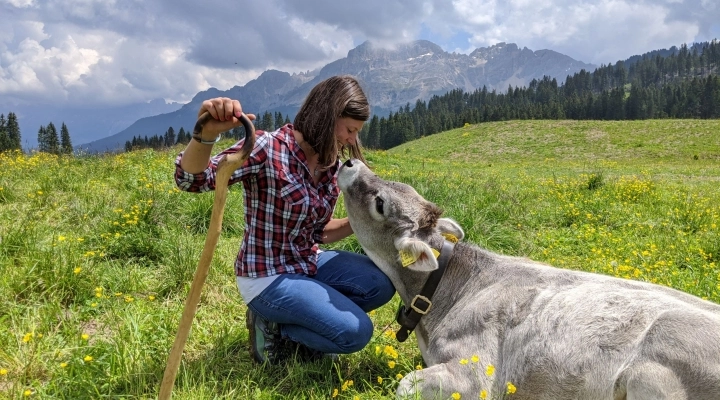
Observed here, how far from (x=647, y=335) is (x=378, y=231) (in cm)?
223

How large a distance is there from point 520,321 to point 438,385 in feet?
2.52

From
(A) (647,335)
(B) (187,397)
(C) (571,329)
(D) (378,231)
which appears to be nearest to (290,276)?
(D) (378,231)

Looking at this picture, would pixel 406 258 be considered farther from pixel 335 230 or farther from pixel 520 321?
pixel 335 230

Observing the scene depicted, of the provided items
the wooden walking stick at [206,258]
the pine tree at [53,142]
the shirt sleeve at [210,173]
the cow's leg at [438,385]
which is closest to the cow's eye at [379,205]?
the shirt sleeve at [210,173]

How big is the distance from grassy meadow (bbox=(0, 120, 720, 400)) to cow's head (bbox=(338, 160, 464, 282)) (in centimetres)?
88

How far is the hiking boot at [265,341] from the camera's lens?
4078 mm

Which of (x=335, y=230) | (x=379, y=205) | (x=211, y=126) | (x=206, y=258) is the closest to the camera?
(x=206, y=258)

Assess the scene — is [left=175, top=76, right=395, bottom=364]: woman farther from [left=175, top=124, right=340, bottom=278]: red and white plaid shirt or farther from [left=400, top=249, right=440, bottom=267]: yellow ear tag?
[left=400, top=249, right=440, bottom=267]: yellow ear tag

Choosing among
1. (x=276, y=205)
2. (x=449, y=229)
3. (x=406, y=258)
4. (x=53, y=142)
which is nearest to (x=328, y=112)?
(x=276, y=205)

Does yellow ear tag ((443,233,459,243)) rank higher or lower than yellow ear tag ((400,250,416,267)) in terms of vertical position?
higher

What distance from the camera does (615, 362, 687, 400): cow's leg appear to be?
108 inches

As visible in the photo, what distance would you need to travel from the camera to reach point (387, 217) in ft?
14.1

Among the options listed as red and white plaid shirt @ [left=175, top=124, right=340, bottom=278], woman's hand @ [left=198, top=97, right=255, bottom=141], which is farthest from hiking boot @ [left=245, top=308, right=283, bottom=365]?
woman's hand @ [left=198, top=97, right=255, bottom=141]

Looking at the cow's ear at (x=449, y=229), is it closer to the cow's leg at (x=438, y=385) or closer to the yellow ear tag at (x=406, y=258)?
the yellow ear tag at (x=406, y=258)
